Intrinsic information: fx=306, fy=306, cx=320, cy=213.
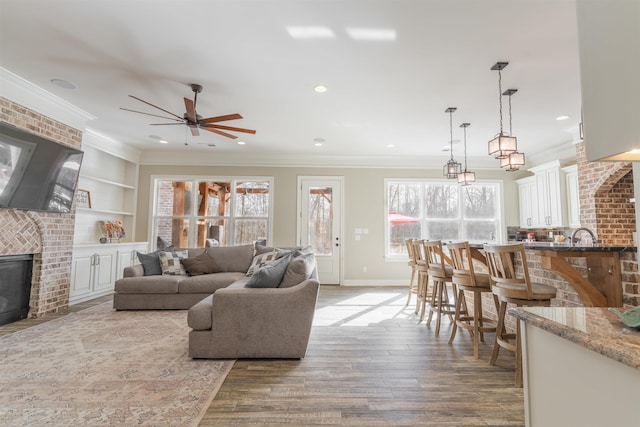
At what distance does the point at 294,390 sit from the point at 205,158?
218 inches

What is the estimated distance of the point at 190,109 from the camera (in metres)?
3.30

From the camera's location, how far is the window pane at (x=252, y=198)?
21.9ft

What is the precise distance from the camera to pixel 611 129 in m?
0.82

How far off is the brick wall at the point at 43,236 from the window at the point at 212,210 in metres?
2.19

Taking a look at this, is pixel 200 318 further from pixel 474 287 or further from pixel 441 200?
pixel 441 200

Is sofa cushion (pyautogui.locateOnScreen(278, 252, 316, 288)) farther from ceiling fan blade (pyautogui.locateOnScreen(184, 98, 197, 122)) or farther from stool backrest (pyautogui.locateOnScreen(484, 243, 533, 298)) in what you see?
ceiling fan blade (pyautogui.locateOnScreen(184, 98, 197, 122))

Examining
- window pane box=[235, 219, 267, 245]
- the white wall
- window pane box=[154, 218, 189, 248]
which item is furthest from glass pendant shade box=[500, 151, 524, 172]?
window pane box=[154, 218, 189, 248]

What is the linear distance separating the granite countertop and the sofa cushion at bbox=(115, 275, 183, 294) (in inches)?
167

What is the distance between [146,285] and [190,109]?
253cm

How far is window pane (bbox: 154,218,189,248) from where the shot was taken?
6586 millimetres

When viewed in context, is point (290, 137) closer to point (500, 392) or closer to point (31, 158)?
point (31, 158)

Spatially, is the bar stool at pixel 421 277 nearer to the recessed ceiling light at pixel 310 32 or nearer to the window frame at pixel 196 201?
the recessed ceiling light at pixel 310 32

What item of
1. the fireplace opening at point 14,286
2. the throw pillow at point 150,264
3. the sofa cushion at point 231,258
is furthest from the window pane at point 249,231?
the fireplace opening at point 14,286

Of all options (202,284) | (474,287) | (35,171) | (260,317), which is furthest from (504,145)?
(35,171)
